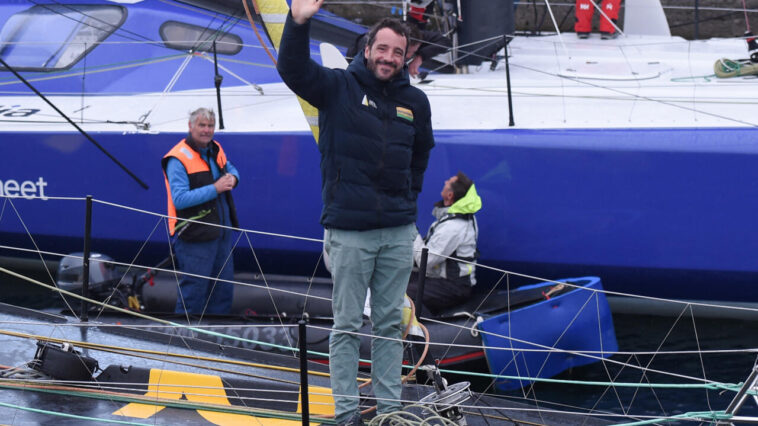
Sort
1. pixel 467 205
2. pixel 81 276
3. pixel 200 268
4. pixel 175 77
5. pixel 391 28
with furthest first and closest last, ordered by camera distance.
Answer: pixel 175 77, pixel 81 276, pixel 467 205, pixel 200 268, pixel 391 28

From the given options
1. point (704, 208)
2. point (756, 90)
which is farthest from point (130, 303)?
point (756, 90)

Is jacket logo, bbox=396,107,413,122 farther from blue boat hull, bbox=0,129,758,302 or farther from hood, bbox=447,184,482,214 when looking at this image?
blue boat hull, bbox=0,129,758,302

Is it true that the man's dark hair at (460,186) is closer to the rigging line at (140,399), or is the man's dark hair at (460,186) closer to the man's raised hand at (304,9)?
the rigging line at (140,399)

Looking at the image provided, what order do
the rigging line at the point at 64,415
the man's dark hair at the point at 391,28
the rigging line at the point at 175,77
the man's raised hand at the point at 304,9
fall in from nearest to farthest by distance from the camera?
the man's raised hand at the point at 304,9 < the man's dark hair at the point at 391,28 < the rigging line at the point at 64,415 < the rigging line at the point at 175,77

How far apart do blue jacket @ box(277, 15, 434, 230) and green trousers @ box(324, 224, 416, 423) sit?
7 centimetres

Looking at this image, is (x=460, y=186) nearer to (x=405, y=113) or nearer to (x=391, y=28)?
(x=405, y=113)

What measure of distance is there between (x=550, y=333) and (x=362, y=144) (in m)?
2.77

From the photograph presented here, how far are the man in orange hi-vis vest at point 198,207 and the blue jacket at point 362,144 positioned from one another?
226cm

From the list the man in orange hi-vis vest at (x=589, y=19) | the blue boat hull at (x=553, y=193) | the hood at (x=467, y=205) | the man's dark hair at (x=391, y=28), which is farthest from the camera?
the man in orange hi-vis vest at (x=589, y=19)

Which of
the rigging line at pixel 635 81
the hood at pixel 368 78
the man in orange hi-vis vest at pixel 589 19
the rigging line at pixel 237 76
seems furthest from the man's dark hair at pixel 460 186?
the man in orange hi-vis vest at pixel 589 19

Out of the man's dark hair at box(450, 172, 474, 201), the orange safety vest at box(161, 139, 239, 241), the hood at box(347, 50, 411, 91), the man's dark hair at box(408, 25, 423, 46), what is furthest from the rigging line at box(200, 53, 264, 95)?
the hood at box(347, 50, 411, 91)

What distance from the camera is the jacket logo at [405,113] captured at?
3523 millimetres

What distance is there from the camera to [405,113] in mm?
3541

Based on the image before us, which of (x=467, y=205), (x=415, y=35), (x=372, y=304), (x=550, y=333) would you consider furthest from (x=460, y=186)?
(x=372, y=304)
